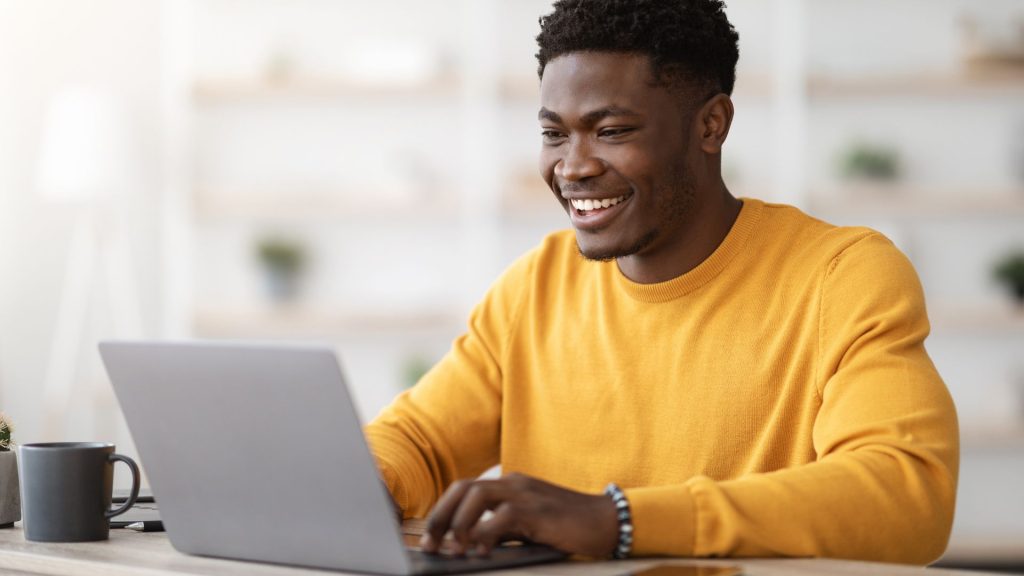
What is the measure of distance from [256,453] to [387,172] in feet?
12.0

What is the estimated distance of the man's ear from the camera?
69.1 inches

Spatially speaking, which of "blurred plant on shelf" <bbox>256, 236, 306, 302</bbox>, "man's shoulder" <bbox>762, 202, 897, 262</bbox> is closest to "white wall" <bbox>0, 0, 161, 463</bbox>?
"blurred plant on shelf" <bbox>256, 236, 306, 302</bbox>

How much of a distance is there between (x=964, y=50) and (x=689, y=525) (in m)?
3.78

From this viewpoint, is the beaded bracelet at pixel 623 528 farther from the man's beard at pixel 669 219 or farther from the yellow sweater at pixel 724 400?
the man's beard at pixel 669 219

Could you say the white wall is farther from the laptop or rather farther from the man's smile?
the laptop

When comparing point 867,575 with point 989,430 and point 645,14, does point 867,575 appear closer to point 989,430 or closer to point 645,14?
point 645,14

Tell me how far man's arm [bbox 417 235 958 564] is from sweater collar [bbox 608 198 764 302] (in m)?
0.18

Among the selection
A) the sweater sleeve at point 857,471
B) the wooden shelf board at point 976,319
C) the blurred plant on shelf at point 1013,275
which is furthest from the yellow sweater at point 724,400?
the blurred plant on shelf at point 1013,275

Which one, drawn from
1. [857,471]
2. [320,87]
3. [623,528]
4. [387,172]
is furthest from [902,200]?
[623,528]

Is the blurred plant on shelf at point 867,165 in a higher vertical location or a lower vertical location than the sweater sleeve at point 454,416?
higher

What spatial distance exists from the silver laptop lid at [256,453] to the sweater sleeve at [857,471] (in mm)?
278

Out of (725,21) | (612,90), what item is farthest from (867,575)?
(725,21)

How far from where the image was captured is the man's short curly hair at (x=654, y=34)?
5.47 feet

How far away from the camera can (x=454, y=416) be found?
1829 millimetres
